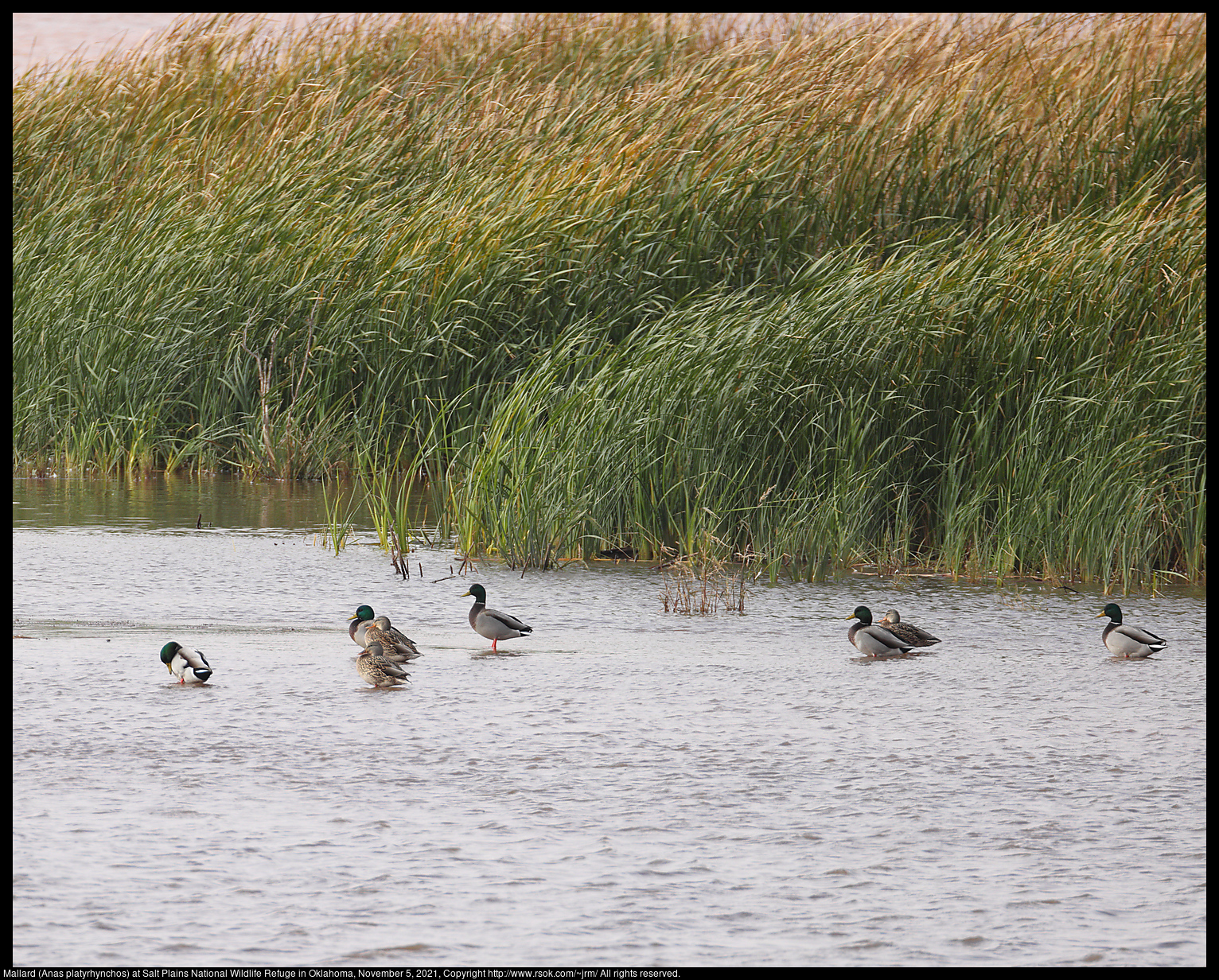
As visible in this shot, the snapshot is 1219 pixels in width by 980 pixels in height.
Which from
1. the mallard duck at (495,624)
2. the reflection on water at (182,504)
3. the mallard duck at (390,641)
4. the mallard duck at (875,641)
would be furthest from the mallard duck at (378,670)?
the reflection on water at (182,504)

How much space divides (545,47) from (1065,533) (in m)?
9.13

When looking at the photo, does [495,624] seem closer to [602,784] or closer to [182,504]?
[602,784]

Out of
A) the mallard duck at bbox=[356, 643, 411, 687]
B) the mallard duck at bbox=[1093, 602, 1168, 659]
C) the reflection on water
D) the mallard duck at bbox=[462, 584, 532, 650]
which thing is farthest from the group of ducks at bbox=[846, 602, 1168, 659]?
the reflection on water

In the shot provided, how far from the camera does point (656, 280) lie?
10.5 metres

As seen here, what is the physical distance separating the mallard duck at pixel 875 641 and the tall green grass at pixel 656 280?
51.9 inches

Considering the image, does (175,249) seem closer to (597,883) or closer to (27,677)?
(27,677)

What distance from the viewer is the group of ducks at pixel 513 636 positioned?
5666 mm

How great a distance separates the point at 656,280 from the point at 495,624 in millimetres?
4670

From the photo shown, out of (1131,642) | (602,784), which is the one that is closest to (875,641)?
(1131,642)

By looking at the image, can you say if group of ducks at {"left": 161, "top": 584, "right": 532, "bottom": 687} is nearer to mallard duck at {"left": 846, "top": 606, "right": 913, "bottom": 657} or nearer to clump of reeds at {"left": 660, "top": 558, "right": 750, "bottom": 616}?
clump of reeds at {"left": 660, "top": 558, "right": 750, "bottom": 616}

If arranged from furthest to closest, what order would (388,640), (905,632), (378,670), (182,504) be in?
(182,504), (905,632), (388,640), (378,670)

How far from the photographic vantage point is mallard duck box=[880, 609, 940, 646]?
626 cm

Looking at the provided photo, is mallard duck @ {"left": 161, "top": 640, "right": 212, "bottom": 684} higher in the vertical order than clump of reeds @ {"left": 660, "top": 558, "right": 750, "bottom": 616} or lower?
lower

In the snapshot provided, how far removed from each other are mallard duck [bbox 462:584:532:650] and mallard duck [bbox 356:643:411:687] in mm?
674
